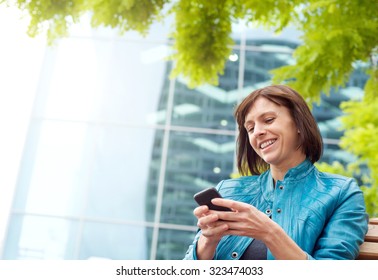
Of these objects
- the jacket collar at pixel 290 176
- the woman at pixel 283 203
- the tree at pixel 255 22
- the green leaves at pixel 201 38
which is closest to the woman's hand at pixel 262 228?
the woman at pixel 283 203

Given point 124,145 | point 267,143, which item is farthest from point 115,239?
point 267,143

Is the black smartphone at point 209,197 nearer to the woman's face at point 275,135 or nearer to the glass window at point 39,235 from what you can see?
the woman's face at point 275,135

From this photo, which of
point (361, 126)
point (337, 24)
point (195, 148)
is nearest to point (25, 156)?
point (195, 148)

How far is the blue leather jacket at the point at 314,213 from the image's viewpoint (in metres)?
0.96

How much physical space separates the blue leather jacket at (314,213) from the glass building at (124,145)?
5617 millimetres

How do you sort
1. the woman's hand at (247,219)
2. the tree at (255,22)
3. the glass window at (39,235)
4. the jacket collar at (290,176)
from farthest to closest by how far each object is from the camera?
the glass window at (39,235) < the tree at (255,22) < the jacket collar at (290,176) < the woman's hand at (247,219)

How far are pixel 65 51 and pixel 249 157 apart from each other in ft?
20.9

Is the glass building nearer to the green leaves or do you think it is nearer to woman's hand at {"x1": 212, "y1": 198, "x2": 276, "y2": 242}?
the green leaves

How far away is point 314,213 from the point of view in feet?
3.26

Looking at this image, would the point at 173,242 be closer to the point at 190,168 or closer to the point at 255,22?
the point at 190,168

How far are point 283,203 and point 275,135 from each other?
0.16 metres

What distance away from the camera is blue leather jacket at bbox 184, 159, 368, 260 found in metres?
0.96
